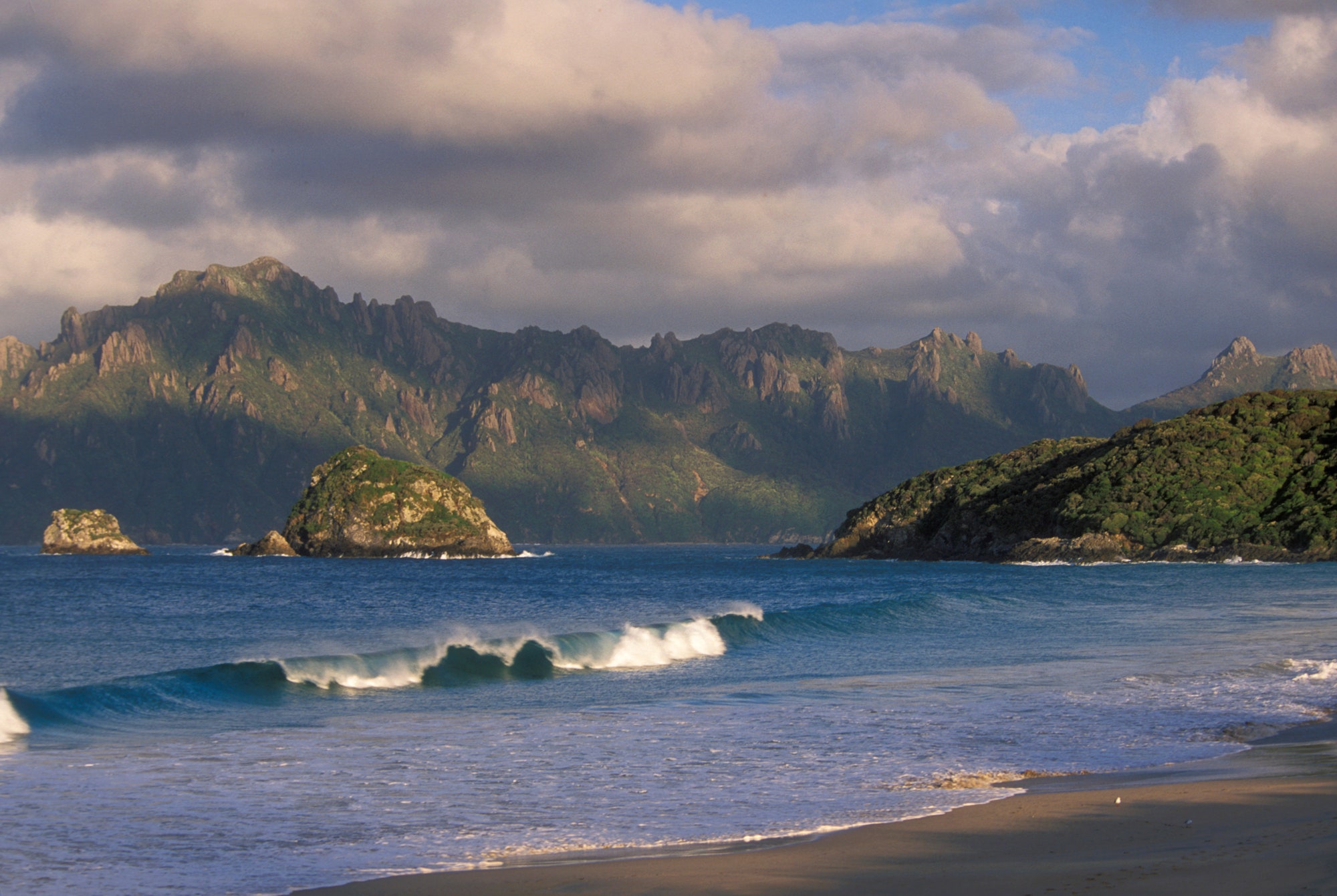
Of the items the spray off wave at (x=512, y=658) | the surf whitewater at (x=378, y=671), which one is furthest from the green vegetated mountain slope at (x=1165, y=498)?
the surf whitewater at (x=378, y=671)

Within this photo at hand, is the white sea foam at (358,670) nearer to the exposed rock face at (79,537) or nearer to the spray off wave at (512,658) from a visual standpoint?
the spray off wave at (512,658)

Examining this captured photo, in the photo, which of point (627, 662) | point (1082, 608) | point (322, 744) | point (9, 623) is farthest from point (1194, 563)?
point (322, 744)

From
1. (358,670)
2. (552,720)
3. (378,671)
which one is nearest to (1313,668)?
(552,720)

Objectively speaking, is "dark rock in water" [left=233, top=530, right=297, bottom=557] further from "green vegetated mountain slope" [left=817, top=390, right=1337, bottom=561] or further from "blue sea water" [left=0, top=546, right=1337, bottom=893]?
"blue sea water" [left=0, top=546, right=1337, bottom=893]

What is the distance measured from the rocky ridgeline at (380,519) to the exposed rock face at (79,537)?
66.8ft

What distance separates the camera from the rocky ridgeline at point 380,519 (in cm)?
17150

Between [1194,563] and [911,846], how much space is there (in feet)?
398

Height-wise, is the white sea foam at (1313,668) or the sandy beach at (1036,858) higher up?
the sandy beach at (1036,858)

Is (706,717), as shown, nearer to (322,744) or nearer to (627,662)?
(322,744)

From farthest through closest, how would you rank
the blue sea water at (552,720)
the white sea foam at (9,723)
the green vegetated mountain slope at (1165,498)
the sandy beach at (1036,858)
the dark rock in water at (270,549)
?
the dark rock in water at (270,549) → the green vegetated mountain slope at (1165,498) → the white sea foam at (9,723) → the blue sea water at (552,720) → the sandy beach at (1036,858)

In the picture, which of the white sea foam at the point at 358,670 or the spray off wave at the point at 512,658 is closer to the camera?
the white sea foam at the point at 358,670

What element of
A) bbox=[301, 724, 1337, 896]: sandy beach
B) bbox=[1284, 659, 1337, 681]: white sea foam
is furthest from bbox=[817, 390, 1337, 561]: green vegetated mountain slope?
bbox=[301, 724, 1337, 896]: sandy beach

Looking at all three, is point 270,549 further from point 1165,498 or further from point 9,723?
point 9,723

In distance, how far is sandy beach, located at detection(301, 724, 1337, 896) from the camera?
9828 millimetres
